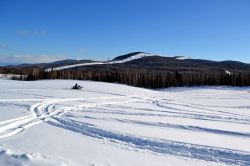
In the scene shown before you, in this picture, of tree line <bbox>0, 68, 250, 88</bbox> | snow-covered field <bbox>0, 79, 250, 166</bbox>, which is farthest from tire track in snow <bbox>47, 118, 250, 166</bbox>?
tree line <bbox>0, 68, 250, 88</bbox>

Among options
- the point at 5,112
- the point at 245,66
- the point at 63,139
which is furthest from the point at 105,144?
the point at 245,66

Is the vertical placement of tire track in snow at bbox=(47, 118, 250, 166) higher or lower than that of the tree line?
lower

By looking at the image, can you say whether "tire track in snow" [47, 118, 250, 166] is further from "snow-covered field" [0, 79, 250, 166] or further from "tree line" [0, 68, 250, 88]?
"tree line" [0, 68, 250, 88]

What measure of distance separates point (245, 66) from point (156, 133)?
119 m

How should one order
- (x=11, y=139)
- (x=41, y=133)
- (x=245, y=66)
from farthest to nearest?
(x=245, y=66)
(x=41, y=133)
(x=11, y=139)

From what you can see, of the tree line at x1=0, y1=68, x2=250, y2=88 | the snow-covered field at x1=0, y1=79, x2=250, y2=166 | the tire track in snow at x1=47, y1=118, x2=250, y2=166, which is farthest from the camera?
the tree line at x1=0, y1=68, x2=250, y2=88

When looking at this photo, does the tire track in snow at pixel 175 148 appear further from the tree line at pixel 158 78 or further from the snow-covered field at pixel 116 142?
the tree line at pixel 158 78

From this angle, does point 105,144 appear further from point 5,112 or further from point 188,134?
point 5,112

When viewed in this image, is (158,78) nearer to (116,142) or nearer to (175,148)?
(116,142)

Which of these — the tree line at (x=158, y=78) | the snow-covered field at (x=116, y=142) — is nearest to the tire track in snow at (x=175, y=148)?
the snow-covered field at (x=116, y=142)

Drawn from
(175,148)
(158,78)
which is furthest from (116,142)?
(158,78)

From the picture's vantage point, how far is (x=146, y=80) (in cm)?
6150

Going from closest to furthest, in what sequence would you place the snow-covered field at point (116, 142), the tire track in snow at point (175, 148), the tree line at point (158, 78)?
1. the snow-covered field at point (116, 142)
2. the tire track in snow at point (175, 148)
3. the tree line at point (158, 78)

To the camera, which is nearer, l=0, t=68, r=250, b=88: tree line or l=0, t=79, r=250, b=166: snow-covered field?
l=0, t=79, r=250, b=166: snow-covered field
